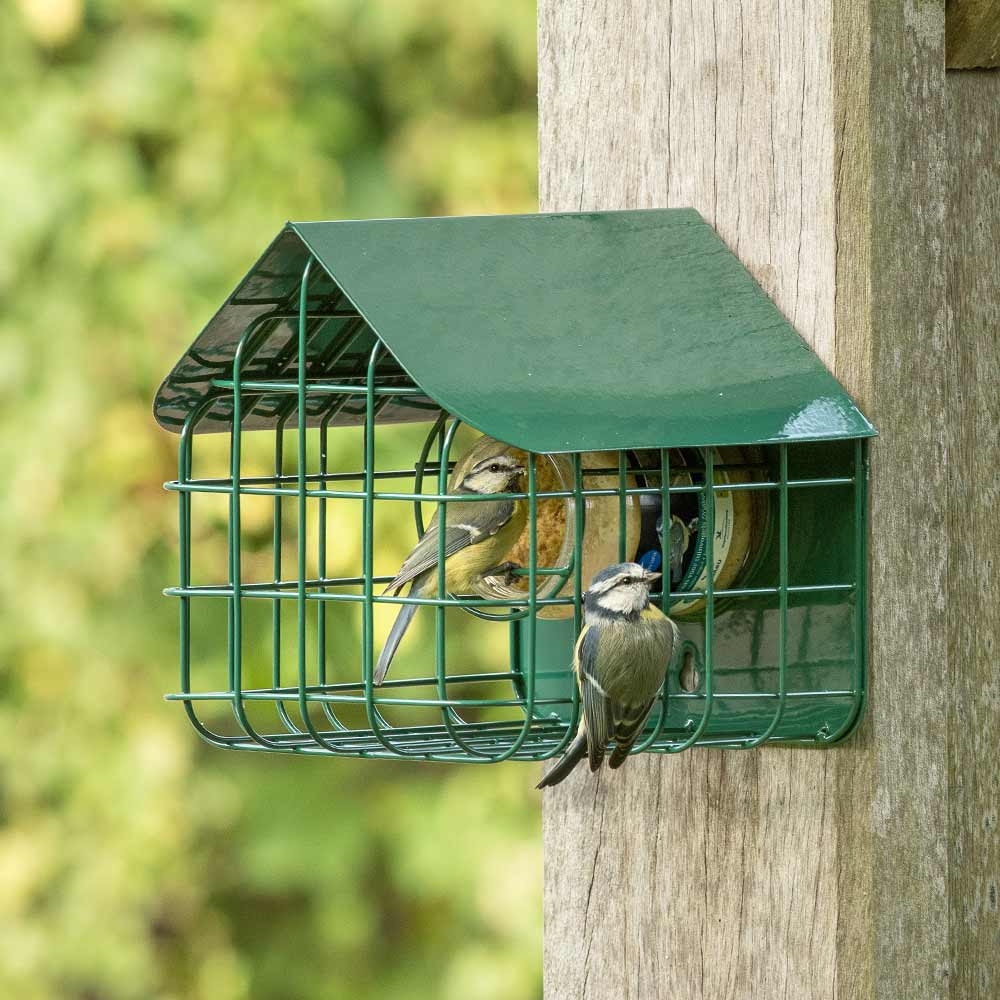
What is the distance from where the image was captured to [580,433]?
Answer: 2016mm

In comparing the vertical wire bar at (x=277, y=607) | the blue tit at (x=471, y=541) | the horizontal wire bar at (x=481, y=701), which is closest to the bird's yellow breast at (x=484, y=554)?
the blue tit at (x=471, y=541)

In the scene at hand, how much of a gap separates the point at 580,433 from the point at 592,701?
1.22 ft

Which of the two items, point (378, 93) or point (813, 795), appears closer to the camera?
point (813, 795)

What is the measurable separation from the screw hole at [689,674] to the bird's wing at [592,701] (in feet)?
1.05

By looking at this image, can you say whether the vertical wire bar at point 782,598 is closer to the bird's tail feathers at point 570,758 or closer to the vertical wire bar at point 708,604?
the vertical wire bar at point 708,604

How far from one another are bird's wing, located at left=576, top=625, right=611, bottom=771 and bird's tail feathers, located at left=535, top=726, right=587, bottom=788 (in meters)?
0.05

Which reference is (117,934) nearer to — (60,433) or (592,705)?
(60,433)

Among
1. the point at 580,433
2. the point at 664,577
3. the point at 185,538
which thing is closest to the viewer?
the point at 580,433

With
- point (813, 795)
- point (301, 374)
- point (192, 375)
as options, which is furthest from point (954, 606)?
point (192, 375)

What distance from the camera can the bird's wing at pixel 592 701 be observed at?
216cm

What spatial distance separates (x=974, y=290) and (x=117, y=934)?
13.9ft

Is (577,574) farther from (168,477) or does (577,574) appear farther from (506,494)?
(168,477)

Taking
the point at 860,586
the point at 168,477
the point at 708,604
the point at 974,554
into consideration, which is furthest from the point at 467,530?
the point at 168,477

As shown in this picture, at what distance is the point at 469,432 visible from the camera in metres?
5.41
